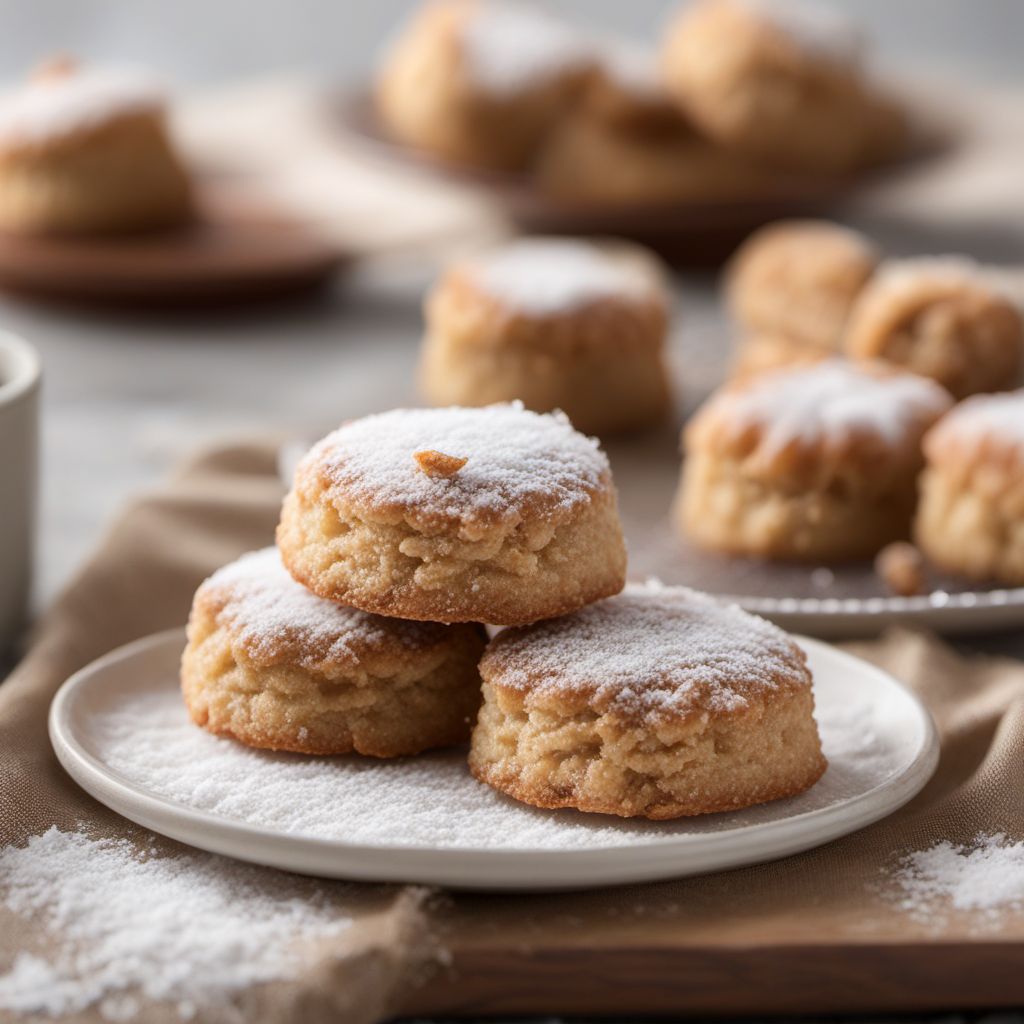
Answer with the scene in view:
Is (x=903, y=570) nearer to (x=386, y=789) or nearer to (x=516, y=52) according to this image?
(x=386, y=789)

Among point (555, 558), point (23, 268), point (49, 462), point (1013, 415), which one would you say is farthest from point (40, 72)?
point (555, 558)

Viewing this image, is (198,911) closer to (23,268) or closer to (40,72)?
(23,268)

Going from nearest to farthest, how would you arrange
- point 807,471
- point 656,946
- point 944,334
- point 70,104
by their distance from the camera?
point 656,946 → point 807,471 → point 944,334 → point 70,104

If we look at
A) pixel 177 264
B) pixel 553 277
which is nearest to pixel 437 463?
pixel 553 277

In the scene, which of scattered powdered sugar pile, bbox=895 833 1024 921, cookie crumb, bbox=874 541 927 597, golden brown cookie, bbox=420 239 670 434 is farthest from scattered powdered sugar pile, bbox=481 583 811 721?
golden brown cookie, bbox=420 239 670 434

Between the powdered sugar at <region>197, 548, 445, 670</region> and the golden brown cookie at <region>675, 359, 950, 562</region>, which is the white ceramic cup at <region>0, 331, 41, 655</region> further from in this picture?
the golden brown cookie at <region>675, 359, 950, 562</region>
